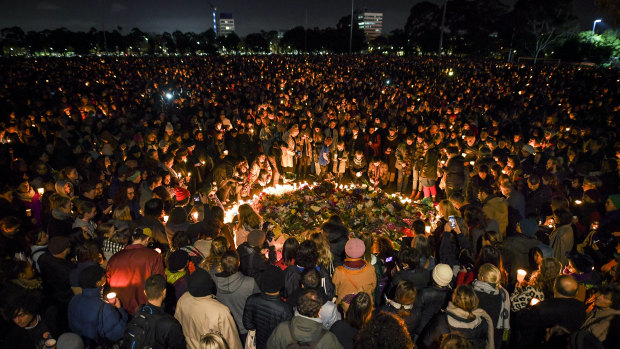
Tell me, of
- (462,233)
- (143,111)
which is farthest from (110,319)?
(143,111)

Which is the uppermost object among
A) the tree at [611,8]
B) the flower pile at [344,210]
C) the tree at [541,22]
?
the tree at [541,22]

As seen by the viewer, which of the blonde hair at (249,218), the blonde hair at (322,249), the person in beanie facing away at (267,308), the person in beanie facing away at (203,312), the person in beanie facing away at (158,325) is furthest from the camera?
the blonde hair at (249,218)

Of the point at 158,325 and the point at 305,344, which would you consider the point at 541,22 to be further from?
the point at 158,325

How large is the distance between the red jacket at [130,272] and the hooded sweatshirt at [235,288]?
0.94m

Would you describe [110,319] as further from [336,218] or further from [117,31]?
[117,31]

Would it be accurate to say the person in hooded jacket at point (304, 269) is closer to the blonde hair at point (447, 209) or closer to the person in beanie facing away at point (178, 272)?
the person in beanie facing away at point (178, 272)

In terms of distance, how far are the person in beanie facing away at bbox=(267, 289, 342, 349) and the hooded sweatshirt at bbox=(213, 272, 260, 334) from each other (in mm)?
876

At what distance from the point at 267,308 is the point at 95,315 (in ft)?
5.56

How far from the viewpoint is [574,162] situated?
8.05 meters

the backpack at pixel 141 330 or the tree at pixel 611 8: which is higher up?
the tree at pixel 611 8

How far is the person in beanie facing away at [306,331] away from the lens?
2641mm

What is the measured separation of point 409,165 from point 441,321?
640 centimetres

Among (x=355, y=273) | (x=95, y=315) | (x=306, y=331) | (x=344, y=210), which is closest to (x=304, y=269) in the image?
(x=355, y=273)

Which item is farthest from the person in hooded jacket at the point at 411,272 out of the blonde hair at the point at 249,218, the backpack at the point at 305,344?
the blonde hair at the point at 249,218
